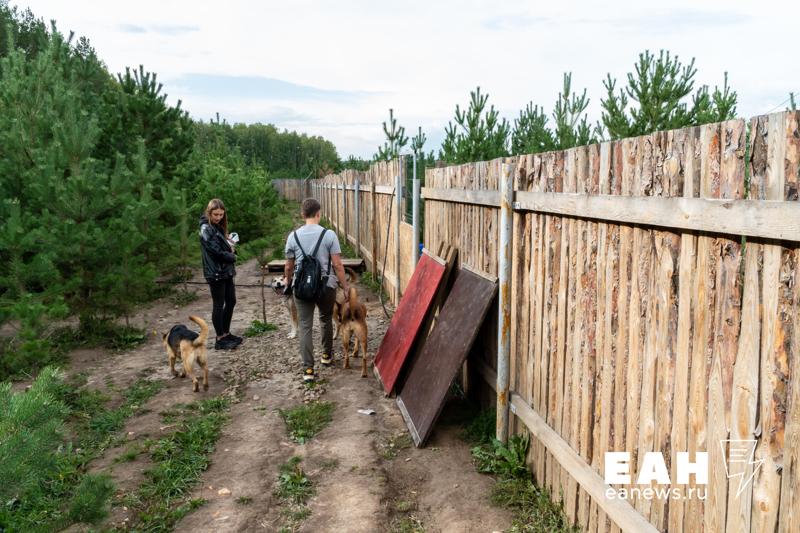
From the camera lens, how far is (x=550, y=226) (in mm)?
3645

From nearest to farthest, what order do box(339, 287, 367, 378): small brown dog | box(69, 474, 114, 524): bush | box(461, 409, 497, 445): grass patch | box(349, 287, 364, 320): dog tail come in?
1. box(69, 474, 114, 524): bush
2. box(461, 409, 497, 445): grass patch
3. box(349, 287, 364, 320): dog tail
4. box(339, 287, 367, 378): small brown dog

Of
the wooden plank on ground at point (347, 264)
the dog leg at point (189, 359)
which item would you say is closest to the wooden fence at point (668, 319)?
the dog leg at point (189, 359)

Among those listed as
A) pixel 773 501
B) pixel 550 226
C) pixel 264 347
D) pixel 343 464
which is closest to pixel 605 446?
pixel 773 501

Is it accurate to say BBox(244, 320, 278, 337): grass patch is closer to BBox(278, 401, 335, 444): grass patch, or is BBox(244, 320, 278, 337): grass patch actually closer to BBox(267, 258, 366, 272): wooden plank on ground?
BBox(278, 401, 335, 444): grass patch

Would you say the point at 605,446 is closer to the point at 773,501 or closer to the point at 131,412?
the point at 773,501

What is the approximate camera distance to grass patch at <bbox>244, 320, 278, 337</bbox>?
8.69 m

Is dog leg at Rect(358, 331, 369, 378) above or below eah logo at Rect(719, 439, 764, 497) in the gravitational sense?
below

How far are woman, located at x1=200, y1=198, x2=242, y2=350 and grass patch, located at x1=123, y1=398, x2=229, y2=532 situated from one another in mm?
2215

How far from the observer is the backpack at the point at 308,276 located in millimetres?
6301

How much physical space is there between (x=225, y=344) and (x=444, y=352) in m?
4.09

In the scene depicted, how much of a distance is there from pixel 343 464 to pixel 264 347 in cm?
371

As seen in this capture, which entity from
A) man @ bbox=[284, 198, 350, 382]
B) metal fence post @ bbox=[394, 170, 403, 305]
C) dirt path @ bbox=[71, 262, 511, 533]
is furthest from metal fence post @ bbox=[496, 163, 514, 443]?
metal fence post @ bbox=[394, 170, 403, 305]

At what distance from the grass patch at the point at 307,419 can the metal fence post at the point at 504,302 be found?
1.71 metres

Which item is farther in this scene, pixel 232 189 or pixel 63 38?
pixel 232 189
